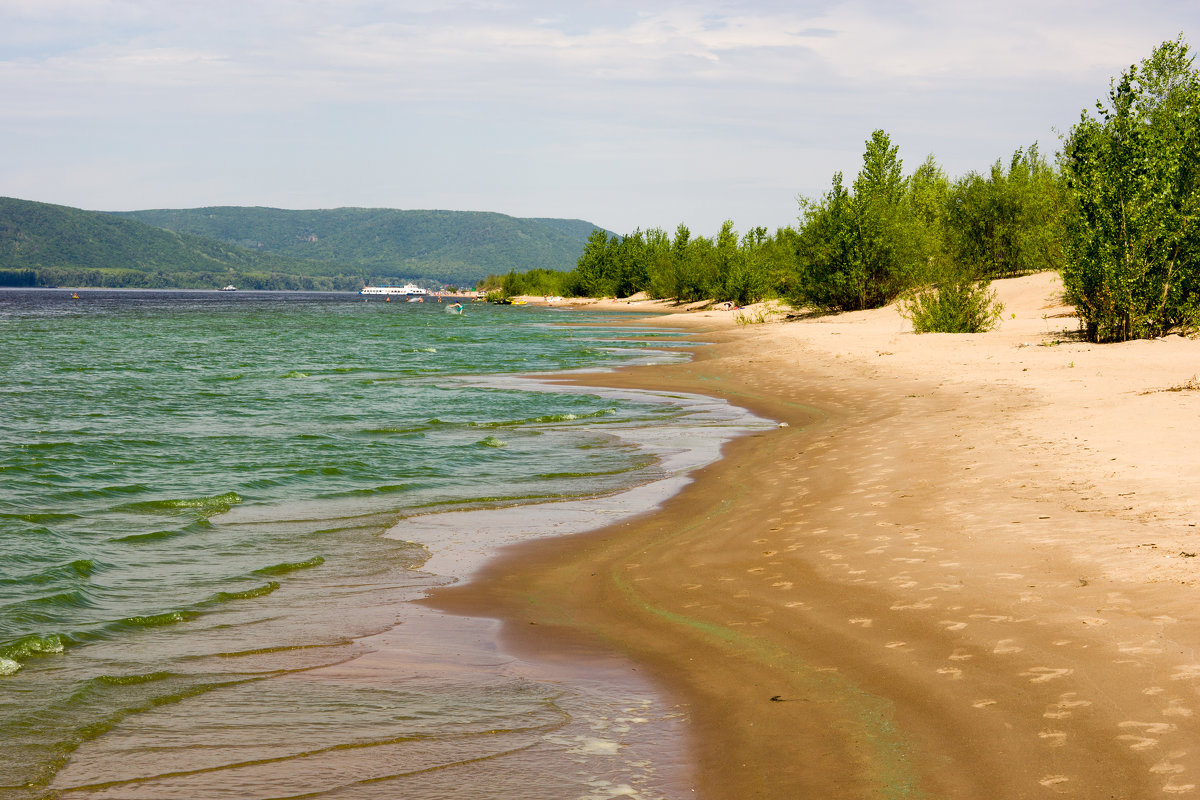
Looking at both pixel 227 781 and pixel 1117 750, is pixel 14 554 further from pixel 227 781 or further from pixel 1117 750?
pixel 1117 750

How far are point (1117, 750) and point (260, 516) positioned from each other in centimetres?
1218

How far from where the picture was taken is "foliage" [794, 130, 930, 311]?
196 feet

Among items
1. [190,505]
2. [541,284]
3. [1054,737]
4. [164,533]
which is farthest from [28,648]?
[541,284]

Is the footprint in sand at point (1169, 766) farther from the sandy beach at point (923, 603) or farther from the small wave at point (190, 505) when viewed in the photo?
the small wave at point (190, 505)

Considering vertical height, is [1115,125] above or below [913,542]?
above

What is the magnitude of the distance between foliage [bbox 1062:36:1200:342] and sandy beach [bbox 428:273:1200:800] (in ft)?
33.2

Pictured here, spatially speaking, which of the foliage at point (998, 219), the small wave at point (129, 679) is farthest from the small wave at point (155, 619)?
the foliage at point (998, 219)

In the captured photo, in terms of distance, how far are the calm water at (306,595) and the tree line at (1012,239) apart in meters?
12.8

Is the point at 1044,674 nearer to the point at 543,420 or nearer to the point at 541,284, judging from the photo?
the point at 543,420

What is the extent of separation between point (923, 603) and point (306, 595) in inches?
252

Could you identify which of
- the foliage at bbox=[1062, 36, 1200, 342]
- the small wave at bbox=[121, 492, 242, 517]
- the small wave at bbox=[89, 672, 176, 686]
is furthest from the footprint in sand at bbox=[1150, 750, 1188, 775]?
the foliage at bbox=[1062, 36, 1200, 342]

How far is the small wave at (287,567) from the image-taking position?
1118 cm

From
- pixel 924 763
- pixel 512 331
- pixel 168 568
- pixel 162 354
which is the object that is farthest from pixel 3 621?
pixel 512 331

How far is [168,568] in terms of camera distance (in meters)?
11.4
